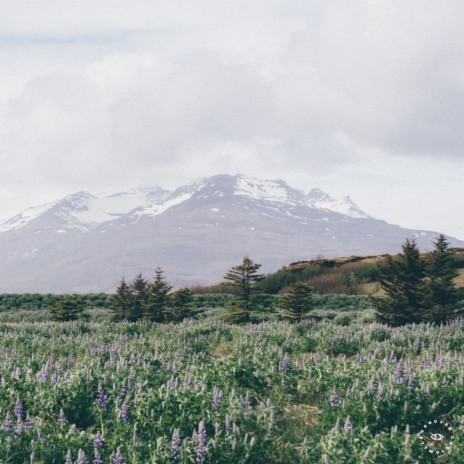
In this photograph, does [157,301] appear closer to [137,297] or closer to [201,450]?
[137,297]

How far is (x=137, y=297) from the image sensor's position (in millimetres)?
Result: 23406

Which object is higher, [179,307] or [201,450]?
[179,307]

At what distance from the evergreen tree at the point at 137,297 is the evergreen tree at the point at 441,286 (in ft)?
36.6

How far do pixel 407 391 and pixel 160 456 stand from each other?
3233mm

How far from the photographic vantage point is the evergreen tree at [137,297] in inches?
896

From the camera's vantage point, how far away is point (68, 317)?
22719mm

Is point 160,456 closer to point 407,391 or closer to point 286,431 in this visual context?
point 286,431

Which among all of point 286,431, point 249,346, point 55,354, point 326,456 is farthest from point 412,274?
point 326,456

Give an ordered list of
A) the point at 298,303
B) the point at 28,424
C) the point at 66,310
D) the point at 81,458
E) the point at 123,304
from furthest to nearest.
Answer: the point at 123,304 → the point at 66,310 → the point at 298,303 → the point at 28,424 → the point at 81,458

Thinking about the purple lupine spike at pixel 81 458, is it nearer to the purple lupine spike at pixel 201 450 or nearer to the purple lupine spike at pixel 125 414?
the purple lupine spike at pixel 201 450

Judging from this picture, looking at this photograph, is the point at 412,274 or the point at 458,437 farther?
the point at 412,274

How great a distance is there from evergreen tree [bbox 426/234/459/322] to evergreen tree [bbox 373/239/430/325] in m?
0.29
